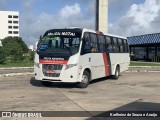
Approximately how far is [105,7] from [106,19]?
1502mm

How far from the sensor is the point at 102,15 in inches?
1852

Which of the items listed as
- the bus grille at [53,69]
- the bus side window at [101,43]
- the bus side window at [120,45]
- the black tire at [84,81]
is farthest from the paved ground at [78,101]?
the bus side window at [120,45]

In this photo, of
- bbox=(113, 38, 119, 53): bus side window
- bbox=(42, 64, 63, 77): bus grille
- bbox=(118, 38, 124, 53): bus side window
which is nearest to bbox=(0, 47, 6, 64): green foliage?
bbox=(118, 38, 124, 53): bus side window

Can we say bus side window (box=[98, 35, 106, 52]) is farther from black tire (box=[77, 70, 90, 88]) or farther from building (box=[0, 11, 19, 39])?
building (box=[0, 11, 19, 39])

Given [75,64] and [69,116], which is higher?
[75,64]

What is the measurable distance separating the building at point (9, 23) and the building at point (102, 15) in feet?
425

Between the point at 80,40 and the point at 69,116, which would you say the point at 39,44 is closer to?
the point at 80,40

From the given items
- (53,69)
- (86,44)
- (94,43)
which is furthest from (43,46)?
(94,43)

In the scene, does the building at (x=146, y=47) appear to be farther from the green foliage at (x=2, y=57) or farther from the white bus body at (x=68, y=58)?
the white bus body at (x=68, y=58)

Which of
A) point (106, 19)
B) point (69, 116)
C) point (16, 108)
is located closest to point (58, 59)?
point (16, 108)

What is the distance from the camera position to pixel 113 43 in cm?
2270

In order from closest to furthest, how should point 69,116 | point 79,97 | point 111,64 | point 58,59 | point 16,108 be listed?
point 69,116 < point 16,108 < point 79,97 < point 58,59 < point 111,64

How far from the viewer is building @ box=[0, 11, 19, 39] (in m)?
174

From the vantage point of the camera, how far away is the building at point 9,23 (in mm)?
173613
